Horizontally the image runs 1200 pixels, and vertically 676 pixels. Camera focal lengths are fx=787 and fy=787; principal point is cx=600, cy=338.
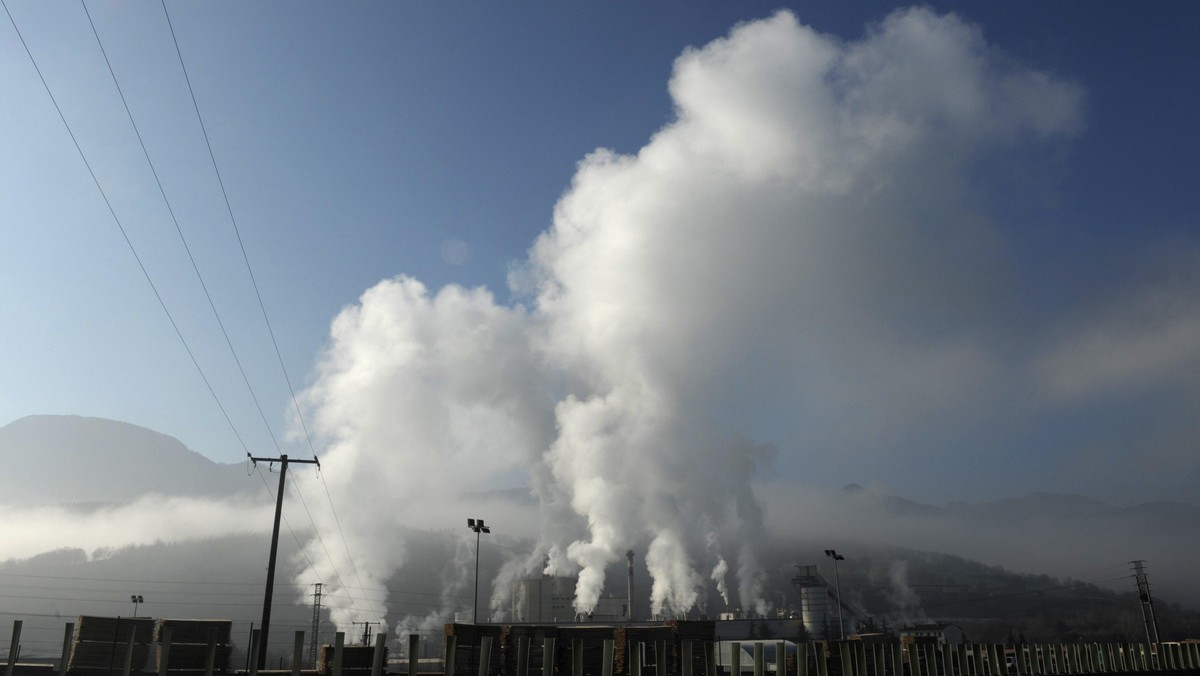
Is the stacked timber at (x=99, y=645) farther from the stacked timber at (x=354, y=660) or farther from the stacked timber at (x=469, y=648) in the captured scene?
the stacked timber at (x=469, y=648)

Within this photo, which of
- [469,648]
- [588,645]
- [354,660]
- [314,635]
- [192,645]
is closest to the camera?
[354,660]

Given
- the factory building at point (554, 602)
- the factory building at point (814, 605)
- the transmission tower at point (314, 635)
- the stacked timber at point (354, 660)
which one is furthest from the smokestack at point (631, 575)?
the stacked timber at point (354, 660)

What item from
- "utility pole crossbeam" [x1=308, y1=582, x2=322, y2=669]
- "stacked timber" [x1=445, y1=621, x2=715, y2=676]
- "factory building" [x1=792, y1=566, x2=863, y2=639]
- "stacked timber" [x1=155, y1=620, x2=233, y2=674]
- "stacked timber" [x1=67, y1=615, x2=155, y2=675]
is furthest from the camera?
"factory building" [x1=792, y1=566, x2=863, y2=639]

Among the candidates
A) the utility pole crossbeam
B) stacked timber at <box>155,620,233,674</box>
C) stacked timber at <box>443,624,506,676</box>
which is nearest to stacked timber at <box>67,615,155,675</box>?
stacked timber at <box>155,620,233,674</box>

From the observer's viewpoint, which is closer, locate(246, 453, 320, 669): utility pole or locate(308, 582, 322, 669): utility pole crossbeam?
locate(246, 453, 320, 669): utility pole

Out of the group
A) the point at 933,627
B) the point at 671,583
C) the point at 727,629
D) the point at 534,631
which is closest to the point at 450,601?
the point at 671,583

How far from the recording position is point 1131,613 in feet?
602

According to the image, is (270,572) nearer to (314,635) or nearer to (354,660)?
(354,660)

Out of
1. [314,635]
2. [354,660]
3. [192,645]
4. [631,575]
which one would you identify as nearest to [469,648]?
[354,660]

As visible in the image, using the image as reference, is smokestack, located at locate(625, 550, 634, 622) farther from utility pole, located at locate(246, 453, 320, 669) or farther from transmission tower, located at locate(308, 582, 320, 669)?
utility pole, located at locate(246, 453, 320, 669)

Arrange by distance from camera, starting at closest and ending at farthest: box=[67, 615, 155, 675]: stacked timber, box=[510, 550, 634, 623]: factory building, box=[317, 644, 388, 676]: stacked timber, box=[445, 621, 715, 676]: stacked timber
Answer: box=[317, 644, 388, 676]: stacked timber < box=[67, 615, 155, 675]: stacked timber < box=[445, 621, 715, 676]: stacked timber < box=[510, 550, 634, 623]: factory building

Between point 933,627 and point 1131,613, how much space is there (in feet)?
320

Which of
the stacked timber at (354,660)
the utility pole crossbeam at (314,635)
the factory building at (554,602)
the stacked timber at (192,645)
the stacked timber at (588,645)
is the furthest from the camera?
the factory building at (554,602)

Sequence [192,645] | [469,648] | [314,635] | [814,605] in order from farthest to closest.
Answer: [814,605], [314,635], [469,648], [192,645]
